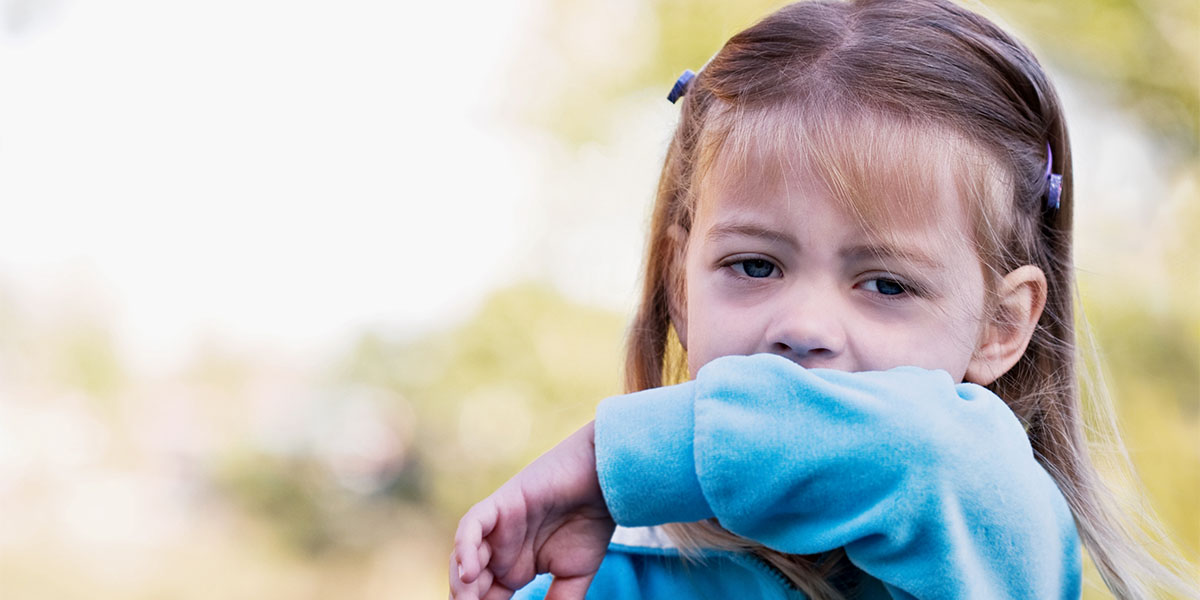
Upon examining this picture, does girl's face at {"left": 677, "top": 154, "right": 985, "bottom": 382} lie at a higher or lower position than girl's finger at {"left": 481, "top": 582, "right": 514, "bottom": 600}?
higher

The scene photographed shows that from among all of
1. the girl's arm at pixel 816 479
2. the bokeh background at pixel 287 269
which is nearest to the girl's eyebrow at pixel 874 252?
the girl's arm at pixel 816 479

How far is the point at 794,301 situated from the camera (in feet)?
Answer: 4.35

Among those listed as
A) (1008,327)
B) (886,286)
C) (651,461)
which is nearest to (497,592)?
(651,461)

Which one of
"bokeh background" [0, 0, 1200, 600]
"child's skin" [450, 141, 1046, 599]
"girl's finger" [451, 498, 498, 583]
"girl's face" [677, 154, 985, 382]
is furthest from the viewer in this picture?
"bokeh background" [0, 0, 1200, 600]

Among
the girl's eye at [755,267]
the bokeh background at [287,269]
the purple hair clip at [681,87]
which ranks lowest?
the bokeh background at [287,269]

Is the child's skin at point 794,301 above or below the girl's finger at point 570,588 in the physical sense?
above

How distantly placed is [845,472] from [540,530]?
0.32 m

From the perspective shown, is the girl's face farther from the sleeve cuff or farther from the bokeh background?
the bokeh background

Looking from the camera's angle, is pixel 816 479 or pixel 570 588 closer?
pixel 816 479

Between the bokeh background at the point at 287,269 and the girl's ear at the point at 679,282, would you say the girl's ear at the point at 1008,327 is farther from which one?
the bokeh background at the point at 287,269

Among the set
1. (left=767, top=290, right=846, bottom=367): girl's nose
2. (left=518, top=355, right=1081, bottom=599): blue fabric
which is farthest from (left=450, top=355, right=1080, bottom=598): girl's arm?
(left=767, top=290, right=846, bottom=367): girl's nose

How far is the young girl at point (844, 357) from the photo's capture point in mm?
1103

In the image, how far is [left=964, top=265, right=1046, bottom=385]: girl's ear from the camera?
1.49m

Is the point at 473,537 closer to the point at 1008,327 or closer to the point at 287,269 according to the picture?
the point at 1008,327
